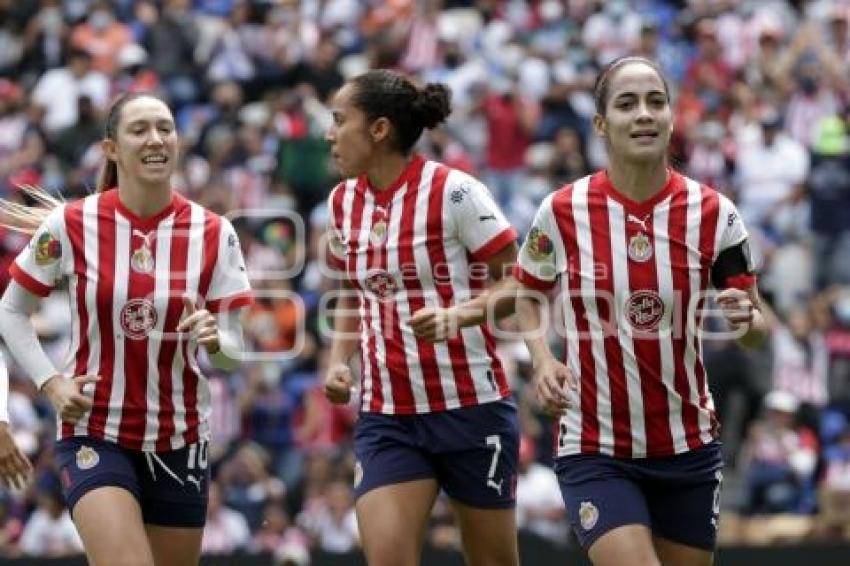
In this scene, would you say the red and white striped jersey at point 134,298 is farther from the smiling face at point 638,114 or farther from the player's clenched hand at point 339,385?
the smiling face at point 638,114

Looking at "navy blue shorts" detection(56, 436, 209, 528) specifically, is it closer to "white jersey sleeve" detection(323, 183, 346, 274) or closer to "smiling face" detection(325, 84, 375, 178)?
"white jersey sleeve" detection(323, 183, 346, 274)

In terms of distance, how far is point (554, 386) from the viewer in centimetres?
657

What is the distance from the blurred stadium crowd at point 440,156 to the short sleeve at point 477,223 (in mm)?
3317

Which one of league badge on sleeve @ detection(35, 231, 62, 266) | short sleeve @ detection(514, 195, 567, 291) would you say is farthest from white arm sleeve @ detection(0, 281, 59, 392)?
short sleeve @ detection(514, 195, 567, 291)

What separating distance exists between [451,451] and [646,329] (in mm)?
1022

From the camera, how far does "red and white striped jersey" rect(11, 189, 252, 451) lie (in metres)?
7.05

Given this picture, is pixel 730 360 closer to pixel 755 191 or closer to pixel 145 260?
pixel 755 191

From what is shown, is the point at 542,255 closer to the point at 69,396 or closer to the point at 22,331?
the point at 69,396

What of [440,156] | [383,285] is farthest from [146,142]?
[440,156]

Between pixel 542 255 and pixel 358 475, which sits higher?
pixel 542 255

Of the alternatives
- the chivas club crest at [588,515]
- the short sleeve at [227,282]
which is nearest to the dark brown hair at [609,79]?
the chivas club crest at [588,515]

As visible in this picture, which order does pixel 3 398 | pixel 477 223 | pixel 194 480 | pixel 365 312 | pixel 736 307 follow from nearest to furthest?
pixel 736 307 < pixel 3 398 < pixel 194 480 < pixel 477 223 < pixel 365 312

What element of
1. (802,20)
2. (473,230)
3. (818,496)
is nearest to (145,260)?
(473,230)

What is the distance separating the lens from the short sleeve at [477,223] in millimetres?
7336
